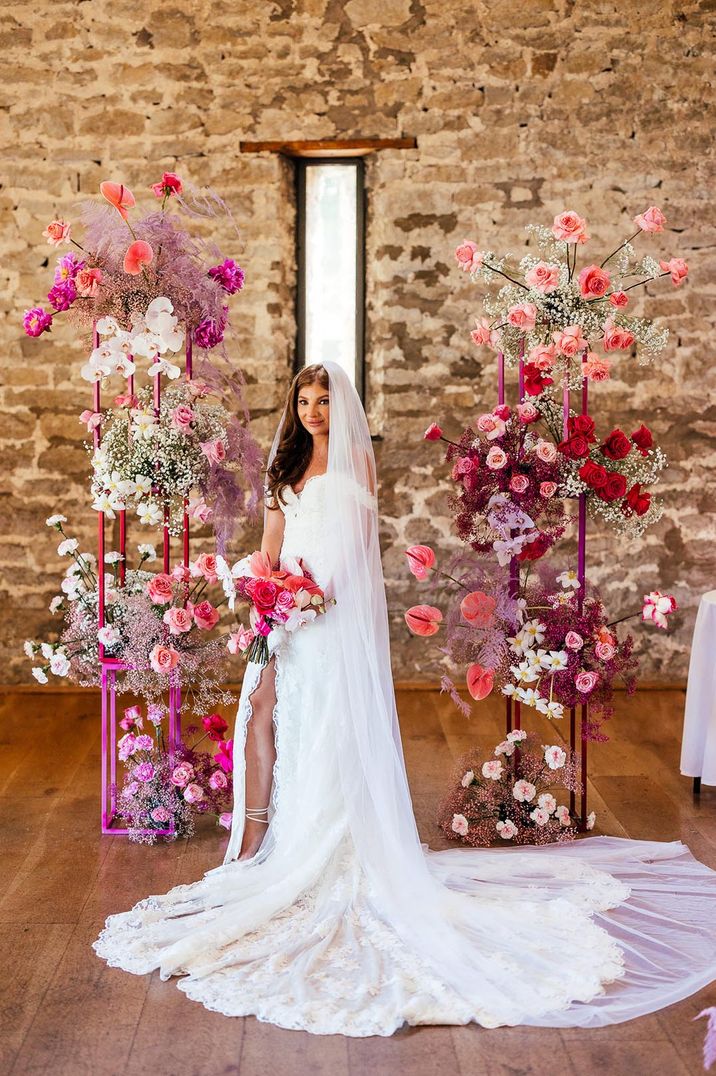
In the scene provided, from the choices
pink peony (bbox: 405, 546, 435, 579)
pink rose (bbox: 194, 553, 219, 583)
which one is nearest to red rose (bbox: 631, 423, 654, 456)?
pink peony (bbox: 405, 546, 435, 579)

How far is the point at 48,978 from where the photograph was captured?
10.6 feet

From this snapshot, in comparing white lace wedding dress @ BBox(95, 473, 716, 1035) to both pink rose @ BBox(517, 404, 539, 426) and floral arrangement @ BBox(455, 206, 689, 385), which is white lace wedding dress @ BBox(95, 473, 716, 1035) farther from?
floral arrangement @ BBox(455, 206, 689, 385)

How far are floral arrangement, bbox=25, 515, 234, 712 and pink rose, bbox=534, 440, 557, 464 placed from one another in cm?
118

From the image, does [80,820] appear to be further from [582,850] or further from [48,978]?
[582,850]

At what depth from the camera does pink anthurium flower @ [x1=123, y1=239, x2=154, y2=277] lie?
3.83 m

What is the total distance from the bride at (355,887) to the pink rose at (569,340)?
73cm

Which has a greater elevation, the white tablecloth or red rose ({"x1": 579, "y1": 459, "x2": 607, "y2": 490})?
red rose ({"x1": 579, "y1": 459, "x2": 607, "y2": 490})

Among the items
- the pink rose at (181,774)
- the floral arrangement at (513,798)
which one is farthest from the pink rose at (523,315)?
the pink rose at (181,774)

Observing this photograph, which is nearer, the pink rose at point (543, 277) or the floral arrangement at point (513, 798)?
the pink rose at point (543, 277)

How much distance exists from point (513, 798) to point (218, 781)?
1088 millimetres

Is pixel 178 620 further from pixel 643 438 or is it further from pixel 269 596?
pixel 643 438

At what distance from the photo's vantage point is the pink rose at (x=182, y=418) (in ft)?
13.3

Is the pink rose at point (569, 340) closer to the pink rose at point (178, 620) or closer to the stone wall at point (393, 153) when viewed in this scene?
the pink rose at point (178, 620)

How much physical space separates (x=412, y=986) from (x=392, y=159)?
15.5 feet
